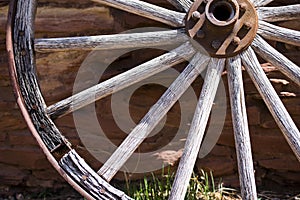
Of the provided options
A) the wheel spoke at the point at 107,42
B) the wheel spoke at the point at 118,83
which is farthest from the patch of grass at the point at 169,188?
the wheel spoke at the point at 107,42

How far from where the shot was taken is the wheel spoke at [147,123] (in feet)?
6.09

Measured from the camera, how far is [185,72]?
191cm

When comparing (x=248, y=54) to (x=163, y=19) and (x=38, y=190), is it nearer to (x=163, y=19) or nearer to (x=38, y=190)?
(x=163, y=19)

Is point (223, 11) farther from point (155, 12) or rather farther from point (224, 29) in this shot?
point (155, 12)

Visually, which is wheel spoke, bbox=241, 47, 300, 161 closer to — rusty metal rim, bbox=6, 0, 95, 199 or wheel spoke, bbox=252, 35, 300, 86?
wheel spoke, bbox=252, 35, 300, 86

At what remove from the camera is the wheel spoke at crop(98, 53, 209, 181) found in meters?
1.86

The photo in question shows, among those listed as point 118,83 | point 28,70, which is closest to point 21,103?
point 28,70

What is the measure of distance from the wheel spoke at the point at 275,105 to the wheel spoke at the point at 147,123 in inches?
6.2

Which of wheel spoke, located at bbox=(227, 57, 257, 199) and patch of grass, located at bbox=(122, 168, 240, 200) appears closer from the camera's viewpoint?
wheel spoke, located at bbox=(227, 57, 257, 199)

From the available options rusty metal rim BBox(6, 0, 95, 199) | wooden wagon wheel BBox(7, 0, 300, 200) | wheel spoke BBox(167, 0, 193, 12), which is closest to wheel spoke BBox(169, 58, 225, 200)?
wooden wagon wheel BBox(7, 0, 300, 200)

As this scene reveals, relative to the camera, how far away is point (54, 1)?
235 cm

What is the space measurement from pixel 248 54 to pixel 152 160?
82 cm

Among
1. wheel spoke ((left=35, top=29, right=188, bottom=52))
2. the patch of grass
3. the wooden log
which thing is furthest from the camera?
the patch of grass

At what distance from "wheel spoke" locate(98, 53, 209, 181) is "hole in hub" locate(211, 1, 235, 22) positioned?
0.15m
